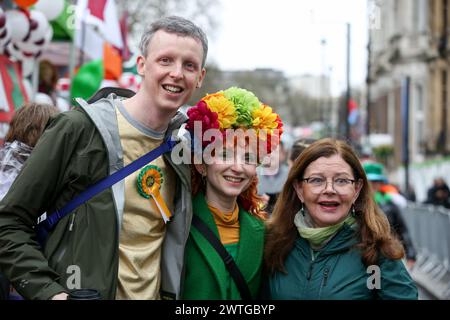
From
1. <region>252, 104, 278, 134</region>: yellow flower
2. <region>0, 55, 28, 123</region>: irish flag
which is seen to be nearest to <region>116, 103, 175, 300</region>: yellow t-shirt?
<region>252, 104, 278, 134</region>: yellow flower

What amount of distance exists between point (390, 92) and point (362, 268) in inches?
2043

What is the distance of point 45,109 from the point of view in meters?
4.30

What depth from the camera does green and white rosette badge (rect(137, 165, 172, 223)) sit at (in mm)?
3148

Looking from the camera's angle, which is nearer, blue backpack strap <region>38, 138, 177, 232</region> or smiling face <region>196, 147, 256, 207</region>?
blue backpack strap <region>38, 138, 177, 232</region>

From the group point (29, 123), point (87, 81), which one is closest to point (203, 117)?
point (29, 123)

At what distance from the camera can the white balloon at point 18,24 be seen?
7500 millimetres

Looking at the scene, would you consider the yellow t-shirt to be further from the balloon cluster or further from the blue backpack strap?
the balloon cluster

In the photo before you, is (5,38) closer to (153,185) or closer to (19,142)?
(19,142)

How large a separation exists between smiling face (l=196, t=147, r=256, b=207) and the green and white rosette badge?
267 mm

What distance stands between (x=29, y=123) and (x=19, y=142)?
0.12 m

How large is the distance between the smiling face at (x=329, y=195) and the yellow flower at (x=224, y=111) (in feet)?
1.41

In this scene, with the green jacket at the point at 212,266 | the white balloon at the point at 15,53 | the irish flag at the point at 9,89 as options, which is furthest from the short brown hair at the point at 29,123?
the white balloon at the point at 15,53
